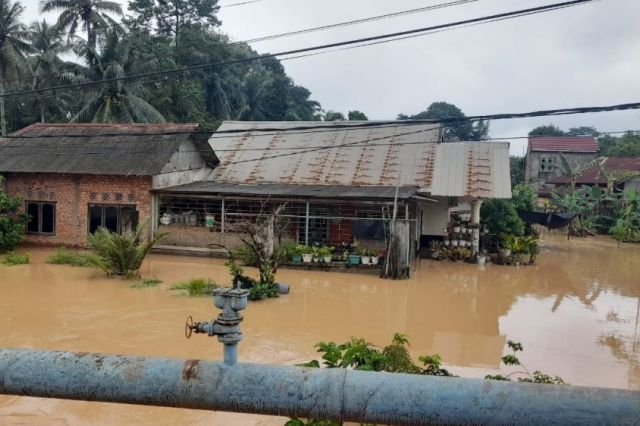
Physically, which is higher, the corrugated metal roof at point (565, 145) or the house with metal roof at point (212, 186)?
the corrugated metal roof at point (565, 145)

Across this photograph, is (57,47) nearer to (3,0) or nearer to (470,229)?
(3,0)

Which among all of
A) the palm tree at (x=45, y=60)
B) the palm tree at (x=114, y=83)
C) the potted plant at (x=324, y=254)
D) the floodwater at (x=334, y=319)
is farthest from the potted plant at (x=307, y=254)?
the palm tree at (x=45, y=60)

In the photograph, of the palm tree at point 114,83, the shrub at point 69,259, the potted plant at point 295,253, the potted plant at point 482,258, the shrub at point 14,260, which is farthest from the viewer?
the palm tree at point 114,83

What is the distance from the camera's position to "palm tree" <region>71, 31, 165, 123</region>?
87.0 feet

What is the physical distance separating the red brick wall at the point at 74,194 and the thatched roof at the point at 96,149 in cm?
42

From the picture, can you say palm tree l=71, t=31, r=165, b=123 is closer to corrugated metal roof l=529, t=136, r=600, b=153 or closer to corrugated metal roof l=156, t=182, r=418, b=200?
corrugated metal roof l=156, t=182, r=418, b=200

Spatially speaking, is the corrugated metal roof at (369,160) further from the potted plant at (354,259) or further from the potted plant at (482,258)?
the potted plant at (354,259)

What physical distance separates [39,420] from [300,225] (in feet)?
47.3

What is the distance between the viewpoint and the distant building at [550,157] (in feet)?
141

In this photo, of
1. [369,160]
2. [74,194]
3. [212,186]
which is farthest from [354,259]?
[74,194]

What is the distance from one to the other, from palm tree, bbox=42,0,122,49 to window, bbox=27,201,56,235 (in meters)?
17.0

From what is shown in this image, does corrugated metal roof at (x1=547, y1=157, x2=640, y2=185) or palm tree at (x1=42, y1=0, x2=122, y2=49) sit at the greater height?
palm tree at (x1=42, y1=0, x2=122, y2=49)

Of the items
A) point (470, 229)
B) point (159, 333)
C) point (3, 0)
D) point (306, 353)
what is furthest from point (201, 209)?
point (3, 0)

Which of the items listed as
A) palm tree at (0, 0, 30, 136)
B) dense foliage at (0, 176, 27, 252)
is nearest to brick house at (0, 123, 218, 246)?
dense foliage at (0, 176, 27, 252)
